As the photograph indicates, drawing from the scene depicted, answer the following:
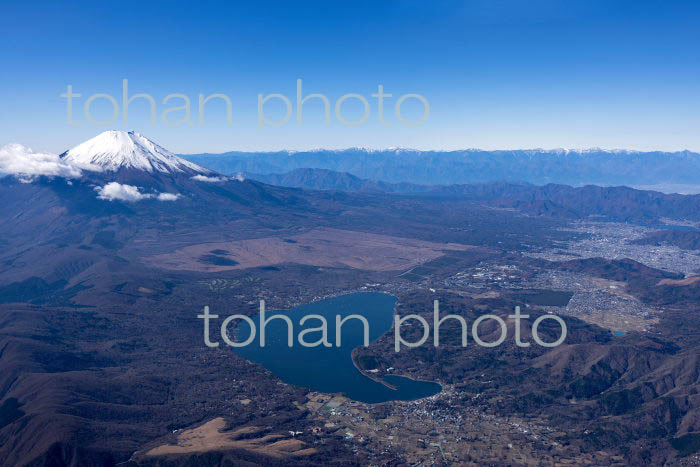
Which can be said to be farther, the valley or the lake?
the lake

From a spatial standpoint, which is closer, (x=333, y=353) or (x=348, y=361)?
(x=348, y=361)

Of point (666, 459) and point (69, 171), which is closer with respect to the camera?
point (666, 459)

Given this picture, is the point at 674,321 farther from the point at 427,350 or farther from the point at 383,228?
the point at 383,228

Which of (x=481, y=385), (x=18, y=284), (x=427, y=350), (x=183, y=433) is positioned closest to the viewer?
(x=183, y=433)

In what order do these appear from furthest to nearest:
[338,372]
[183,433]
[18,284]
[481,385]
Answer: [18,284]
[338,372]
[481,385]
[183,433]

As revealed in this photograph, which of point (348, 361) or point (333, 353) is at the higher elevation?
point (348, 361)

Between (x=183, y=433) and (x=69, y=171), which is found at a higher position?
(x=69, y=171)

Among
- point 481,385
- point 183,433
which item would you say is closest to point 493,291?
point 481,385

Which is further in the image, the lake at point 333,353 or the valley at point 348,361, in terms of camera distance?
the lake at point 333,353
